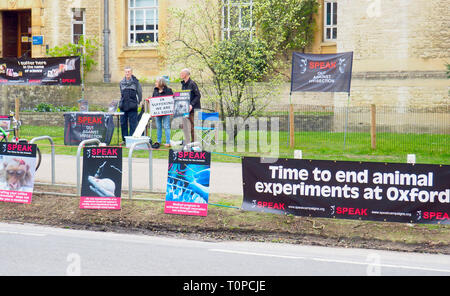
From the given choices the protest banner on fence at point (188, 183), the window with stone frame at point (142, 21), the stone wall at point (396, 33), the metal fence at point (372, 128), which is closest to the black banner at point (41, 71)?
the metal fence at point (372, 128)

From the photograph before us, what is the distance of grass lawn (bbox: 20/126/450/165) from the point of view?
1728cm

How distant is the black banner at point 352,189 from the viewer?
392 inches

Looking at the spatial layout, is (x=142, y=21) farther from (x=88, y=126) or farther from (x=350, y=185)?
(x=350, y=185)

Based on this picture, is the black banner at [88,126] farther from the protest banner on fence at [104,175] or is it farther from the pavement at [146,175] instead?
the protest banner on fence at [104,175]

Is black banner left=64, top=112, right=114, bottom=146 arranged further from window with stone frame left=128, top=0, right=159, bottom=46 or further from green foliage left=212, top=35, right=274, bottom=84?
window with stone frame left=128, top=0, right=159, bottom=46

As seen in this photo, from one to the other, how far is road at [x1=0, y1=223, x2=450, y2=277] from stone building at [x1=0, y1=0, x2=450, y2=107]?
15.2 meters

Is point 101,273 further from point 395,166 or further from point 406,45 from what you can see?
point 406,45

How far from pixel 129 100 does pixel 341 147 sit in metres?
6.02

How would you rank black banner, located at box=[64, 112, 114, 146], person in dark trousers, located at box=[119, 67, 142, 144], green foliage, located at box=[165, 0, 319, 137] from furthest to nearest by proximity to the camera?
1. green foliage, located at box=[165, 0, 319, 137]
2. person in dark trousers, located at box=[119, 67, 142, 144]
3. black banner, located at box=[64, 112, 114, 146]

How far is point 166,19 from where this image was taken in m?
29.5

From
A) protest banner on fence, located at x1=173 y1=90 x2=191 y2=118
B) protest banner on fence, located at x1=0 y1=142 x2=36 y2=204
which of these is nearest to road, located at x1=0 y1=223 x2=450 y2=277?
protest banner on fence, located at x1=0 y1=142 x2=36 y2=204

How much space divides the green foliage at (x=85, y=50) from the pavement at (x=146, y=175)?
14.3 m

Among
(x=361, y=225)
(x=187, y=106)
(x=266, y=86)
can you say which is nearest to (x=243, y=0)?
(x=266, y=86)
